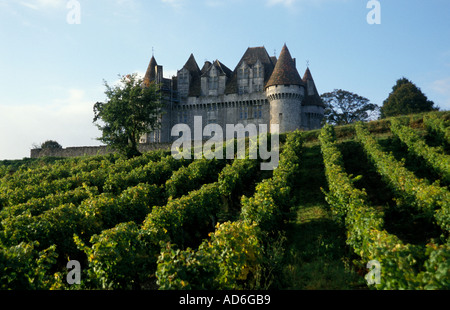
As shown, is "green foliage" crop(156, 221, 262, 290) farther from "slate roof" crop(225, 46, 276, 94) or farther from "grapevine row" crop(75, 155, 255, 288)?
"slate roof" crop(225, 46, 276, 94)

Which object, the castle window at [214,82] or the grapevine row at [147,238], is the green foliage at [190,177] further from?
the castle window at [214,82]

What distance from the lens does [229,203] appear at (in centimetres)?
1641

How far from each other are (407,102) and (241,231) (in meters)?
45.9

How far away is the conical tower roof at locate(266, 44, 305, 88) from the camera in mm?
40500

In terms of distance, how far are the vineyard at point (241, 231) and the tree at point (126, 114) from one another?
37.3 feet

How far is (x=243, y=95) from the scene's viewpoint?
146 ft

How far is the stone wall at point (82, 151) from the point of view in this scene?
37.3m

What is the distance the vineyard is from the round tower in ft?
65.2

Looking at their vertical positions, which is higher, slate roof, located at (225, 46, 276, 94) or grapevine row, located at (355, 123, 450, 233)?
slate roof, located at (225, 46, 276, 94)

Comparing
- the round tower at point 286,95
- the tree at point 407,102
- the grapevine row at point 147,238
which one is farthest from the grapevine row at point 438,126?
the tree at point 407,102

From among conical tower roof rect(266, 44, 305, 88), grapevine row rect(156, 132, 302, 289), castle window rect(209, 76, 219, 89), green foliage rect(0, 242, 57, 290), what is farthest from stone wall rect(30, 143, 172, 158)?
green foliage rect(0, 242, 57, 290)
